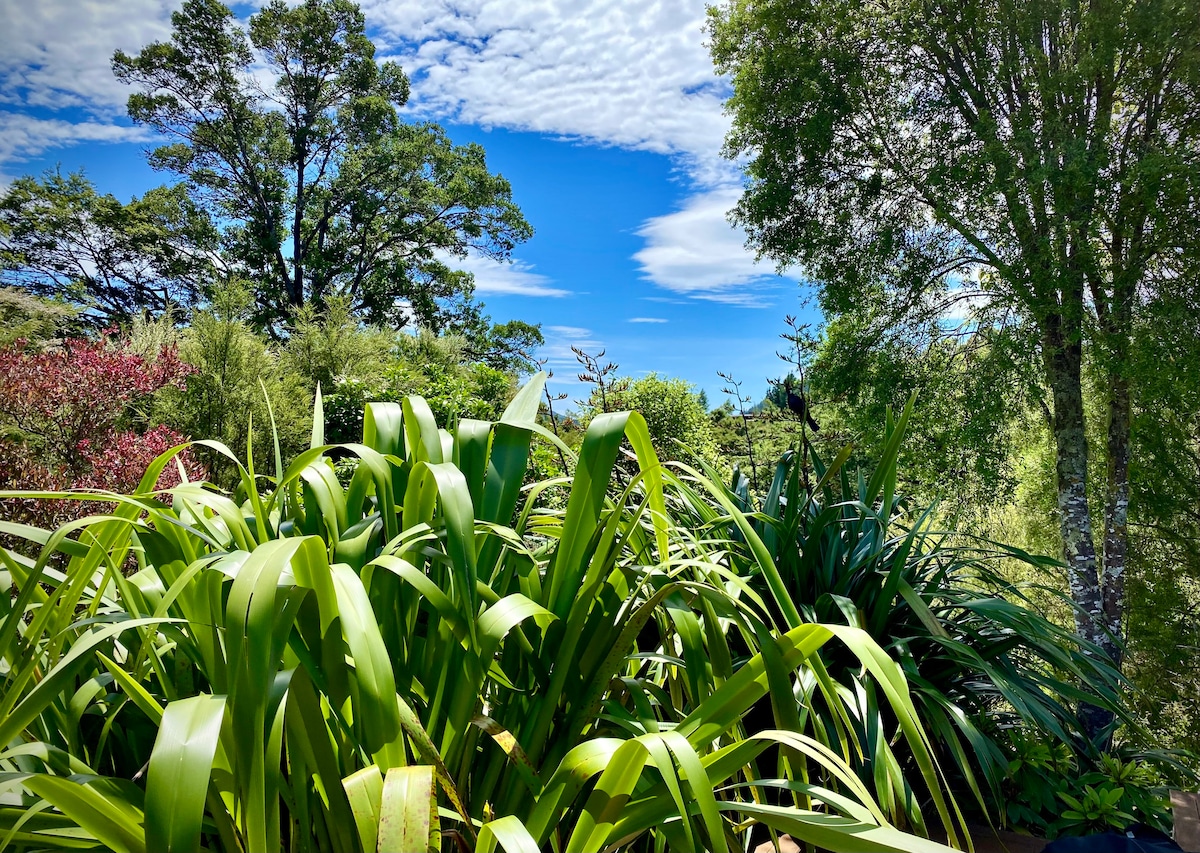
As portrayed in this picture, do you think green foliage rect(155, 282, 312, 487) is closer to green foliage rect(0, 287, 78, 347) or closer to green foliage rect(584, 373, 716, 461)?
green foliage rect(0, 287, 78, 347)

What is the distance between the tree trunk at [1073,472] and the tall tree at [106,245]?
16063 millimetres

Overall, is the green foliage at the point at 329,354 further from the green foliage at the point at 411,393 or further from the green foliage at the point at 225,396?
the green foliage at the point at 225,396

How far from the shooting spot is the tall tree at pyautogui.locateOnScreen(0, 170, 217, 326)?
13.9 m

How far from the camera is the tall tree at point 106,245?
45.5 ft

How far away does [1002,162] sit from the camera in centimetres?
530

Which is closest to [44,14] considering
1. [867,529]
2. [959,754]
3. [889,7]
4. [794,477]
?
[794,477]

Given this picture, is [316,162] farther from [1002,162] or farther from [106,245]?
[1002,162]

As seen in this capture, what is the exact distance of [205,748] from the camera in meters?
0.53

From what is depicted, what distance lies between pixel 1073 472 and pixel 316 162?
1643 cm

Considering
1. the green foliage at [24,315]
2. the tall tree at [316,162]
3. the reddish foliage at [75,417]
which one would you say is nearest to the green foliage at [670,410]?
the reddish foliage at [75,417]

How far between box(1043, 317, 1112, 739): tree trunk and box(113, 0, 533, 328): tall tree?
1333 cm

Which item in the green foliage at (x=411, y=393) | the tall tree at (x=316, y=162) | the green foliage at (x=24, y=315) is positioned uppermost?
the tall tree at (x=316, y=162)

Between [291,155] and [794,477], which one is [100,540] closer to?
[794,477]

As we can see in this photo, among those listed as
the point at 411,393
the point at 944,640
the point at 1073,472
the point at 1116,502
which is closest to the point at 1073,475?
the point at 1073,472
